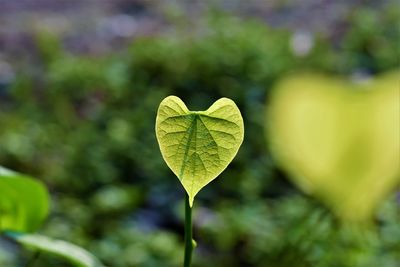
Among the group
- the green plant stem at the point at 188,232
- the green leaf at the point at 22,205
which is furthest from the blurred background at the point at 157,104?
the green plant stem at the point at 188,232

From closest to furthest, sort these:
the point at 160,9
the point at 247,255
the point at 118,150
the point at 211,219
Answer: the point at 247,255 → the point at 211,219 → the point at 118,150 → the point at 160,9

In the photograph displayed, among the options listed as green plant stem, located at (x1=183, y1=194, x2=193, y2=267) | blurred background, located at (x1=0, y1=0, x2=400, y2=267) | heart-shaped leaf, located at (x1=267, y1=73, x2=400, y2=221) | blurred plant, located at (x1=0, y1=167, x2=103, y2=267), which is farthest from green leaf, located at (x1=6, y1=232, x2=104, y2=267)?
blurred background, located at (x1=0, y1=0, x2=400, y2=267)

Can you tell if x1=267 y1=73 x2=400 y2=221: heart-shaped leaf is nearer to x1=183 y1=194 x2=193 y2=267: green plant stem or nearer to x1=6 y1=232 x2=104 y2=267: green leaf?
x1=183 y1=194 x2=193 y2=267: green plant stem

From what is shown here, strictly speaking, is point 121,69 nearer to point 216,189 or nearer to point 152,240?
point 216,189

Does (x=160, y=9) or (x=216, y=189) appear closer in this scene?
(x=216, y=189)

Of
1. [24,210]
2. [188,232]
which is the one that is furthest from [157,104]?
[188,232]

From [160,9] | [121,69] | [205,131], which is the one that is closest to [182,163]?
[205,131]

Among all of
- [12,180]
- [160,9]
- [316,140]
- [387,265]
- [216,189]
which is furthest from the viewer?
[160,9]

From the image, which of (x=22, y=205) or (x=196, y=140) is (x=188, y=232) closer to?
(x=196, y=140)
